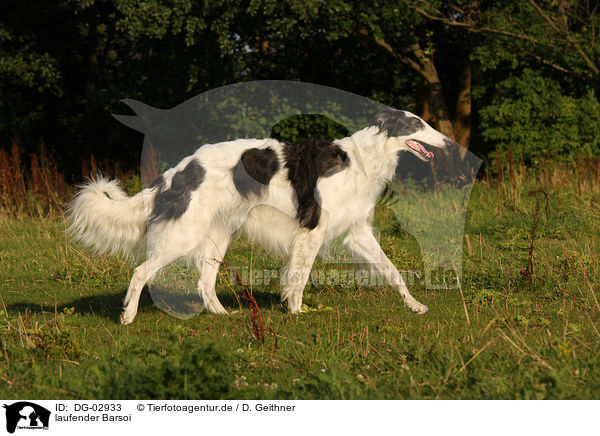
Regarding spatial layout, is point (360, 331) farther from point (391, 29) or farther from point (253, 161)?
point (391, 29)

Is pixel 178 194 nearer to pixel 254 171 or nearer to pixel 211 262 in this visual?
pixel 254 171

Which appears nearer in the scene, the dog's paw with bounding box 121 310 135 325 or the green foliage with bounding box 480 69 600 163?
the dog's paw with bounding box 121 310 135 325

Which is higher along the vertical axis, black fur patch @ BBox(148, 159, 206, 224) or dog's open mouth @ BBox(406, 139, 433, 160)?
dog's open mouth @ BBox(406, 139, 433, 160)

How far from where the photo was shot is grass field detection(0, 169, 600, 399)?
3.40 meters

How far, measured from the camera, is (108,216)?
5.45 m

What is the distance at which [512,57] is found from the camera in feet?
45.1

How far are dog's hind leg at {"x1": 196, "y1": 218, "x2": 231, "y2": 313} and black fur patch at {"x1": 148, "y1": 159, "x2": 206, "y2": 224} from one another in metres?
0.41

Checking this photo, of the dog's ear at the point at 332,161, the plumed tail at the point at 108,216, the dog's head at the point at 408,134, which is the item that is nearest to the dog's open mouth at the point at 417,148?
the dog's head at the point at 408,134

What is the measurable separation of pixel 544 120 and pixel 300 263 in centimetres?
1054

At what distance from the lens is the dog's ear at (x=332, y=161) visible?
554 centimetres

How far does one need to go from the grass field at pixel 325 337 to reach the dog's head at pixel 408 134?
139cm

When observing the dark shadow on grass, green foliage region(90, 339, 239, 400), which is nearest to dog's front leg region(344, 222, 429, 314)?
the dark shadow on grass
